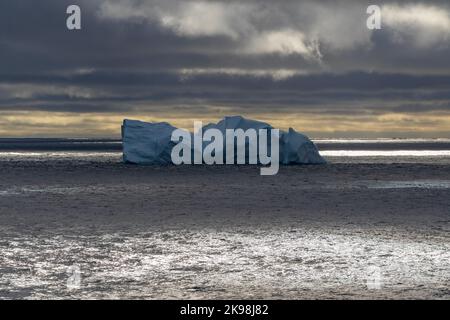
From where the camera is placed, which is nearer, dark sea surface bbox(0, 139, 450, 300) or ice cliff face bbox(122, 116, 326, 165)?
dark sea surface bbox(0, 139, 450, 300)

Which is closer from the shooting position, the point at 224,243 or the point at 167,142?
the point at 224,243

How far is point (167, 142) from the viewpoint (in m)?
40.2

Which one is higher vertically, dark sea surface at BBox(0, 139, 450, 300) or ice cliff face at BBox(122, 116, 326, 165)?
ice cliff face at BBox(122, 116, 326, 165)

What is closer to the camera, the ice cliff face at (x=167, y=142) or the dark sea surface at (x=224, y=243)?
the dark sea surface at (x=224, y=243)

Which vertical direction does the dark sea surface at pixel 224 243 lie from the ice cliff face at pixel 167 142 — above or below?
below

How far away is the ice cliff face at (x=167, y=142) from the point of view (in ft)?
128

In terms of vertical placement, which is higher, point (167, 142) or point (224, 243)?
point (167, 142)

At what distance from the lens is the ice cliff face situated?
3903cm
